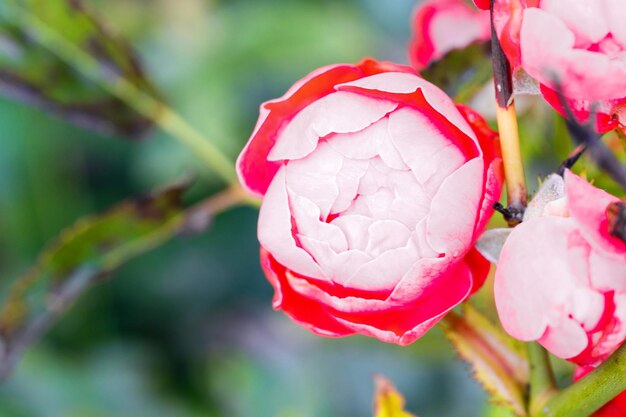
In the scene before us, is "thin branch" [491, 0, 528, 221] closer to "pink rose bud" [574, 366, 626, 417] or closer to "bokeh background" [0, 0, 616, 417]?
"pink rose bud" [574, 366, 626, 417]

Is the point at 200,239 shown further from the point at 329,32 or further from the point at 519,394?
the point at 519,394

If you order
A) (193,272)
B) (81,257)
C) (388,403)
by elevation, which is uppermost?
(81,257)

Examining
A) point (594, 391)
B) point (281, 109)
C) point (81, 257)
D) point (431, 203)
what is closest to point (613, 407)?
point (594, 391)

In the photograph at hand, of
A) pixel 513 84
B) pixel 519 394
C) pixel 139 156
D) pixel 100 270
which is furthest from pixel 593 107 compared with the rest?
pixel 139 156

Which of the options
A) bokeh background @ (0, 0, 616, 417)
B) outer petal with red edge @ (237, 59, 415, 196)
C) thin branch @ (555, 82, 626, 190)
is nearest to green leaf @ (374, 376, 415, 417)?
outer petal with red edge @ (237, 59, 415, 196)

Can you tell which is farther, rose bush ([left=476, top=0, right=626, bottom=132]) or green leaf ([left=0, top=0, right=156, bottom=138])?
green leaf ([left=0, top=0, right=156, bottom=138])

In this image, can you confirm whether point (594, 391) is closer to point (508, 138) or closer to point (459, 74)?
point (508, 138)
